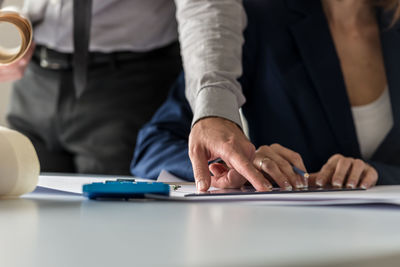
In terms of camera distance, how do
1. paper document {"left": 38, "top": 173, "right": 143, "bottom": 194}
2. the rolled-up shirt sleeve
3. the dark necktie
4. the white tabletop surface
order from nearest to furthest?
the white tabletop surface, paper document {"left": 38, "top": 173, "right": 143, "bottom": 194}, the rolled-up shirt sleeve, the dark necktie

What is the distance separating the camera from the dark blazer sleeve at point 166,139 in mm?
911

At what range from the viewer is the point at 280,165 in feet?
2.17

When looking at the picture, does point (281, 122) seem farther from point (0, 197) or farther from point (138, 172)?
point (0, 197)

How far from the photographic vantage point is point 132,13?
4.42 ft

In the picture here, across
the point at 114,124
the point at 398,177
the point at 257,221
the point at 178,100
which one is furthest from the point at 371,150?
the point at 257,221

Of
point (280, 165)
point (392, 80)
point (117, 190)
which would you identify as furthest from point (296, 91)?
point (117, 190)

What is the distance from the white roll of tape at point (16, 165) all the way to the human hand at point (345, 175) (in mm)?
421

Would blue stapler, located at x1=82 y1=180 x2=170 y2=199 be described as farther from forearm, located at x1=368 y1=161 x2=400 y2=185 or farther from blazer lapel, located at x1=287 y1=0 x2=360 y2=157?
blazer lapel, located at x1=287 y1=0 x2=360 y2=157

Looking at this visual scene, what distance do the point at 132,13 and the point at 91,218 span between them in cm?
111

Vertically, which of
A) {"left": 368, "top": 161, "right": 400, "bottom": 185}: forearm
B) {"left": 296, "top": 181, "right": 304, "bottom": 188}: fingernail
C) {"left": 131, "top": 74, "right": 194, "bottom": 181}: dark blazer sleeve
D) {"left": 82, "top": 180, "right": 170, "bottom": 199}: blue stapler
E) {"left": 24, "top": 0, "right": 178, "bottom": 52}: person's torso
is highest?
{"left": 24, "top": 0, "right": 178, "bottom": 52}: person's torso

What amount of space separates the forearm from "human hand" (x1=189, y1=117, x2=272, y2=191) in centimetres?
33

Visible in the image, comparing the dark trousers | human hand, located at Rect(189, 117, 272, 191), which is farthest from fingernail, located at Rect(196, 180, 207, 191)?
the dark trousers

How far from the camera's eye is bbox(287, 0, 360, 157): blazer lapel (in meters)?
1.04

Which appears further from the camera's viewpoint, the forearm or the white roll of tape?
the forearm
